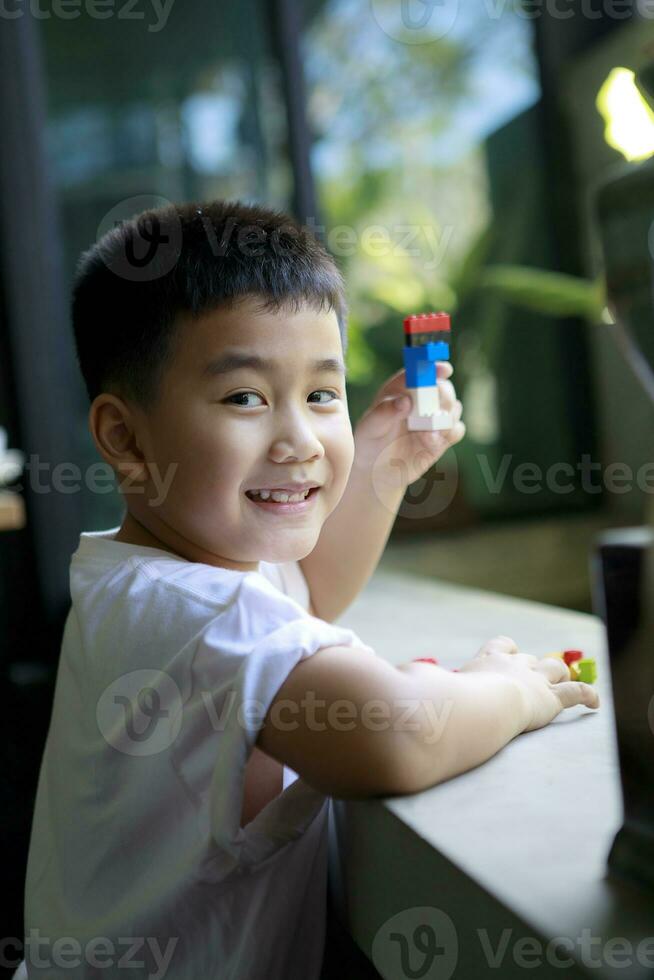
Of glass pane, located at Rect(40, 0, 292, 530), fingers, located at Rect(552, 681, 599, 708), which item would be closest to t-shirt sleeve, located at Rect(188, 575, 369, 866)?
fingers, located at Rect(552, 681, 599, 708)

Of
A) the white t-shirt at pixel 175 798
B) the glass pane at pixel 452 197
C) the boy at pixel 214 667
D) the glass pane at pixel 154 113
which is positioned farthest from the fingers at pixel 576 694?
the glass pane at pixel 452 197

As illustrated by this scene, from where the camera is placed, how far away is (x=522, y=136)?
3055 millimetres

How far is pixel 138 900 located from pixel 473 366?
8.24 ft

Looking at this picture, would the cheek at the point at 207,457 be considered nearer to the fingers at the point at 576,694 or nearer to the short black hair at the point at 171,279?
the short black hair at the point at 171,279

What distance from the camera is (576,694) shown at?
0.77 meters

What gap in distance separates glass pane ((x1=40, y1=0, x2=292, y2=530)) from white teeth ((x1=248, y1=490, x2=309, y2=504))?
1.74m

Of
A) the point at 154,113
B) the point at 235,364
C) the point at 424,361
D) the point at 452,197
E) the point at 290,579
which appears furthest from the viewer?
the point at 452,197

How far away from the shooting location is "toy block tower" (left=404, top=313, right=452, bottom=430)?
0.80 m

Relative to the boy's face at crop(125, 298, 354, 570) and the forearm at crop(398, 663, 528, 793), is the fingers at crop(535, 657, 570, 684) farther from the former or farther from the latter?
the boy's face at crop(125, 298, 354, 570)

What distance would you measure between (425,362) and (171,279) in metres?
0.22

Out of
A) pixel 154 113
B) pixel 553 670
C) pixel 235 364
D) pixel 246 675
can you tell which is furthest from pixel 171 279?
pixel 154 113

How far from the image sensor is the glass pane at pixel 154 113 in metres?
2.44

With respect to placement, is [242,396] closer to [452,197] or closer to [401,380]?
[401,380]

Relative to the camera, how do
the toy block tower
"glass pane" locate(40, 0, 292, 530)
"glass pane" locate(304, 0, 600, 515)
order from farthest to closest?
1. "glass pane" locate(304, 0, 600, 515)
2. "glass pane" locate(40, 0, 292, 530)
3. the toy block tower
